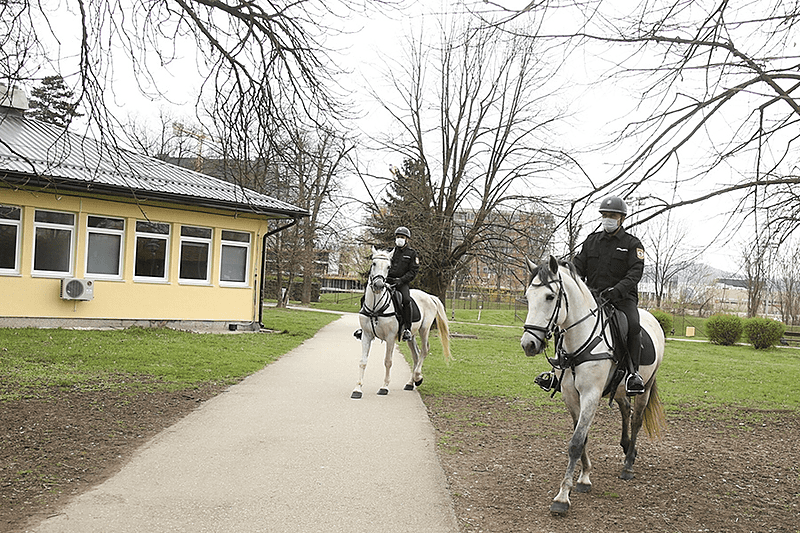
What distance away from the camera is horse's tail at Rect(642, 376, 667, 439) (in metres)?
7.29

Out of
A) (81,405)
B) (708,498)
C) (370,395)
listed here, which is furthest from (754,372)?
(81,405)

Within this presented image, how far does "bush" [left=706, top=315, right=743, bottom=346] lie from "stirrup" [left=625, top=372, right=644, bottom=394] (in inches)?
1154

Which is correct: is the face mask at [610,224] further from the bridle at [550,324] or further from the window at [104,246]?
the window at [104,246]

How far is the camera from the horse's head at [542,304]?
5574mm

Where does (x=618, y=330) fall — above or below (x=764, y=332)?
above

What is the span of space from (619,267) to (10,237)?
703 inches

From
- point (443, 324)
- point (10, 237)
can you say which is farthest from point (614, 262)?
point (10, 237)

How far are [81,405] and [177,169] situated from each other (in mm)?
16569

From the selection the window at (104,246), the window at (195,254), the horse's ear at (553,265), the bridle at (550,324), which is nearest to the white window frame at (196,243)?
the window at (195,254)

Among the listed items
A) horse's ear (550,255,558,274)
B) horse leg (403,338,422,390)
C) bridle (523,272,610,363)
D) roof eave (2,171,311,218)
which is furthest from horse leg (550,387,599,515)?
roof eave (2,171,311,218)

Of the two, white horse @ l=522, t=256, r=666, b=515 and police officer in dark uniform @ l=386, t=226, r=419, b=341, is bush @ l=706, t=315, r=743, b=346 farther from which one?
white horse @ l=522, t=256, r=666, b=515

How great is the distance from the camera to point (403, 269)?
38.5 feet

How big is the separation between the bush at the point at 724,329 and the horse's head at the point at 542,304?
30.1 m

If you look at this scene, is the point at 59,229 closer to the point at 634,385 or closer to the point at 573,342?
the point at 573,342
